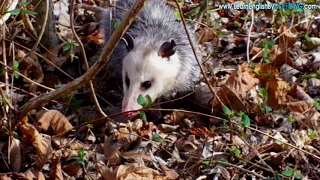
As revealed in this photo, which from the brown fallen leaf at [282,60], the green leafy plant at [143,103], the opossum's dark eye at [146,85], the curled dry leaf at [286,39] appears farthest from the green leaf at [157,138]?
the curled dry leaf at [286,39]

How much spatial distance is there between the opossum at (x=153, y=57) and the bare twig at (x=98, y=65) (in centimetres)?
46

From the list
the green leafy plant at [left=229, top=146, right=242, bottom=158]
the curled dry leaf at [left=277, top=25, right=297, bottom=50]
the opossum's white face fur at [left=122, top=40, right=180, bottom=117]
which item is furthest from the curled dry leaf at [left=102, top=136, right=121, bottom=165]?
the curled dry leaf at [left=277, top=25, right=297, bottom=50]

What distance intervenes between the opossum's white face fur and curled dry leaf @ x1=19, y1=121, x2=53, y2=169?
0.50 m

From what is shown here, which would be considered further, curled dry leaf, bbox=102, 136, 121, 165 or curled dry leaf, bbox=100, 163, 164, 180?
curled dry leaf, bbox=102, 136, 121, 165

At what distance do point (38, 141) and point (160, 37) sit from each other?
1016mm

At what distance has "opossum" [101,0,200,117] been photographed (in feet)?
9.57

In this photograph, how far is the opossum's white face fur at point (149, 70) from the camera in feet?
9.50

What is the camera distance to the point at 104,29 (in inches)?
139

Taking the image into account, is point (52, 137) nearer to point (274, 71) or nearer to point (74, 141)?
point (74, 141)

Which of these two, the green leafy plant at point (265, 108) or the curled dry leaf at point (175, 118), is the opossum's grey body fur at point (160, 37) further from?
the green leafy plant at point (265, 108)

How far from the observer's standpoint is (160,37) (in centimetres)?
318

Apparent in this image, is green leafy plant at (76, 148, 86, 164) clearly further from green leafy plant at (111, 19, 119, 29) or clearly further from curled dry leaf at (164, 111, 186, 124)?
green leafy plant at (111, 19, 119, 29)

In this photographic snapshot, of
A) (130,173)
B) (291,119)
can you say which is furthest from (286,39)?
(130,173)

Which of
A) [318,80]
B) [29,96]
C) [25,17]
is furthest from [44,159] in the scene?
[318,80]
